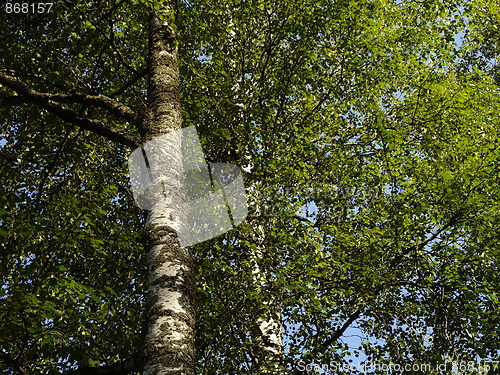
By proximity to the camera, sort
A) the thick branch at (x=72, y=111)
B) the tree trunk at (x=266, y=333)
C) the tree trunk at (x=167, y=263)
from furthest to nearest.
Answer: the tree trunk at (x=266, y=333)
the thick branch at (x=72, y=111)
the tree trunk at (x=167, y=263)

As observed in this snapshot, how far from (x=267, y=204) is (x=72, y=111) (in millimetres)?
4205

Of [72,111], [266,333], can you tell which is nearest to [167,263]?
[72,111]

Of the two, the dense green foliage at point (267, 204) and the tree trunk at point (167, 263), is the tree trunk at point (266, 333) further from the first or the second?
the tree trunk at point (167, 263)

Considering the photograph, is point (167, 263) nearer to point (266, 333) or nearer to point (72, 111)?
point (72, 111)

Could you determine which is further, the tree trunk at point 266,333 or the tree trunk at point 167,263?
the tree trunk at point 266,333

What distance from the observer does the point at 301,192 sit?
32.4 ft

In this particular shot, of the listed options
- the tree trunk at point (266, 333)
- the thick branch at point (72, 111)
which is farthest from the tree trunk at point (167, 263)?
the tree trunk at point (266, 333)

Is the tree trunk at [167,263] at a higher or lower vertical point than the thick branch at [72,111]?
lower

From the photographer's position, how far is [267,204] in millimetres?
9383

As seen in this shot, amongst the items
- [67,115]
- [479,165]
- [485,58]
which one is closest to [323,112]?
[479,165]

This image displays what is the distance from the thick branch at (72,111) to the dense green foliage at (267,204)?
0.65 meters

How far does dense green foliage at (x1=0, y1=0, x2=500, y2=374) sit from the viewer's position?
8.36 meters

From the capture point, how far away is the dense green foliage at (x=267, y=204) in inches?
329

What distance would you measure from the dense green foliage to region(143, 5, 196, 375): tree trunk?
1197 millimetres
